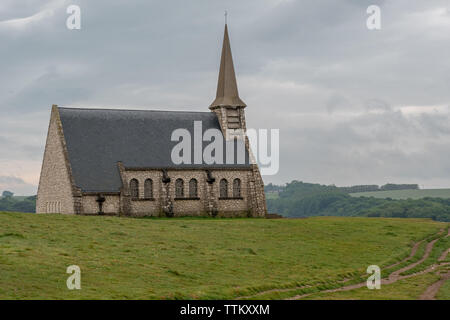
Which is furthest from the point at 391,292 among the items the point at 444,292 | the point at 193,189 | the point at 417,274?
the point at 193,189

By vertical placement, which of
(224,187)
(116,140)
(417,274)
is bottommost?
(417,274)

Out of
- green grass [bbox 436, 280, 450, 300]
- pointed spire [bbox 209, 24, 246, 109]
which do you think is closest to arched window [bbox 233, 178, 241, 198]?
pointed spire [bbox 209, 24, 246, 109]

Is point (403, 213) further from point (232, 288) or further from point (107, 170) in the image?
point (232, 288)

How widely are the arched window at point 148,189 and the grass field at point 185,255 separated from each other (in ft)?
33.2

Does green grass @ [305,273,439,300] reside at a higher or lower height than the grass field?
lower

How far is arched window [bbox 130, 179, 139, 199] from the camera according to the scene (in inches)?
2808

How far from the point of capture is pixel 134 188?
7156 cm

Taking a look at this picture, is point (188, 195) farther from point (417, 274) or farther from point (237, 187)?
point (417, 274)

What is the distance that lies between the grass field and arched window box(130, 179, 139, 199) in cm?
1020

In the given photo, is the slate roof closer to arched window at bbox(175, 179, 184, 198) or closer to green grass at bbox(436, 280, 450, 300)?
arched window at bbox(175, 179, 184, 198)

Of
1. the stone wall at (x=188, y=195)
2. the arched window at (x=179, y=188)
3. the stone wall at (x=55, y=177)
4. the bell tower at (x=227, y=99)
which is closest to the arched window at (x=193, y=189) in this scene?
the stone wall at (x=188, y=195)

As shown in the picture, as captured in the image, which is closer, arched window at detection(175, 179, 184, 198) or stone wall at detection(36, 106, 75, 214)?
stone wall at detection(36, 106, 75, 214)

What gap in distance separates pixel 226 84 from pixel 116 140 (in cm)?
1650
